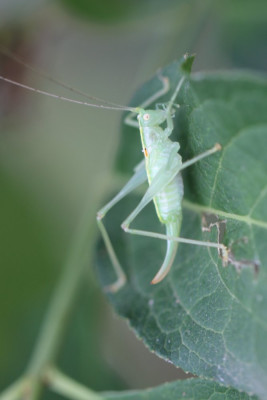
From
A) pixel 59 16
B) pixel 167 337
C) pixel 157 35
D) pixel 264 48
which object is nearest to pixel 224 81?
pixel 167 337

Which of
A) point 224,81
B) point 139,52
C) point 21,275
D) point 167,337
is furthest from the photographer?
point 139,52

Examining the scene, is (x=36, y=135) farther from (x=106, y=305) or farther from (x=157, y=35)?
(x=106, y=305)

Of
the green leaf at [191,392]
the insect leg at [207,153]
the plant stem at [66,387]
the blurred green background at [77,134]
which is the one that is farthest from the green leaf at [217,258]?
the blurred green background at [77,134]

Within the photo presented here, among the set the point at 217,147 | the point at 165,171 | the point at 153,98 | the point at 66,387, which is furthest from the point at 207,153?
the point at 66,387

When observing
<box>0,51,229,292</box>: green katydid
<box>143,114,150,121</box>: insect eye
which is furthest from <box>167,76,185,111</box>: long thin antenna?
<box>143,114,150,121</box>: insect eye

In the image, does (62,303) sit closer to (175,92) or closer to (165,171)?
(165,171)

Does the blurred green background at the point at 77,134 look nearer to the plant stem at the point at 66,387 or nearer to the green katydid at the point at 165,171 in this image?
the plant stem at the point at 66,387

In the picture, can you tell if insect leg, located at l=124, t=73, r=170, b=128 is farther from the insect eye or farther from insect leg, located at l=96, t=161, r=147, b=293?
insect leg, located at l=96, t=161, r=147, b=293
